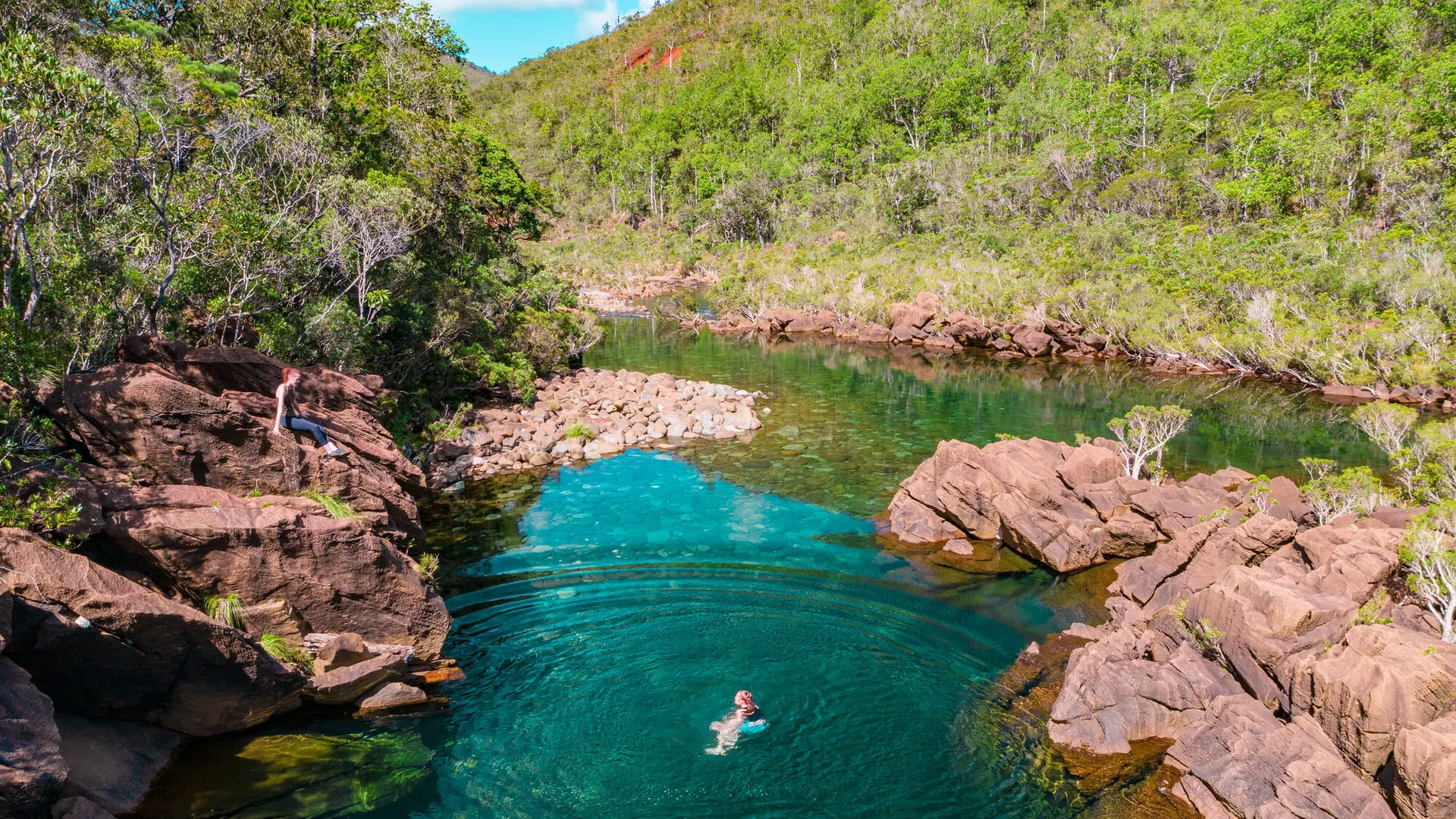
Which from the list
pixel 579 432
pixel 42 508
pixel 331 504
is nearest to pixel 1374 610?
pixel 331 504

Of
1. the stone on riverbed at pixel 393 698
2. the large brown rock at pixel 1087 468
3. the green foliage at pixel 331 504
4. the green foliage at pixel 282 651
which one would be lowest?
the large brown rock at pixel 1087 468

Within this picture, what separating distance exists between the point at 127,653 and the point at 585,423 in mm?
18839

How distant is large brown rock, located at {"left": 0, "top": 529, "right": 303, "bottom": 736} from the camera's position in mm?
8461

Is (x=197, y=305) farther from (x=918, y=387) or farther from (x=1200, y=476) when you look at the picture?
(x=918, y=387)

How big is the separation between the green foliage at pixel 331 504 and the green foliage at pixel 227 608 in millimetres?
1802

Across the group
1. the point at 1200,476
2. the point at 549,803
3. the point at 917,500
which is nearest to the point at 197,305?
the point at 549,803

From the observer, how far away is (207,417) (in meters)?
12.1

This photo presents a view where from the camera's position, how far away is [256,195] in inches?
766

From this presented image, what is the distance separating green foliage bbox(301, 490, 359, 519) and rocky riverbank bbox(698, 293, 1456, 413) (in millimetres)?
35870

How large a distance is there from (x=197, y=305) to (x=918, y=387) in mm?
28780

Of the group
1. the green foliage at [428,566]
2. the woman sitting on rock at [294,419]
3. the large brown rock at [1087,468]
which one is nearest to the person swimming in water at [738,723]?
the green foliage at [428,566]

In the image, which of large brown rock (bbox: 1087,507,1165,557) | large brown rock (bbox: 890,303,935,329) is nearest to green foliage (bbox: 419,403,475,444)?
large brown rock (bbox: 1087,507,1165,557)

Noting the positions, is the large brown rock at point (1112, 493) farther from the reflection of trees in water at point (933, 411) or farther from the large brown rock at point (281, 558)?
the large brown rock at point (281, 558)

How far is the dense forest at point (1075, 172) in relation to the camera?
37.6 meters
